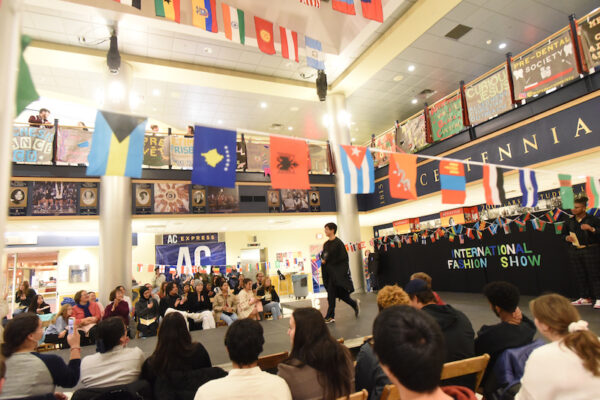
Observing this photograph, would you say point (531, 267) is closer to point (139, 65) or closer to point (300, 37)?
point (300, 37)

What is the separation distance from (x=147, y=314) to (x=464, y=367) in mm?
5702

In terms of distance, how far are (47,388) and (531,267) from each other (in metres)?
7.37

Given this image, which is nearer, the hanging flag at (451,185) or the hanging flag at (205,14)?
the hanging flag at (205,14)

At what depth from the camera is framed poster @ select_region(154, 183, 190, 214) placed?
8781 mm

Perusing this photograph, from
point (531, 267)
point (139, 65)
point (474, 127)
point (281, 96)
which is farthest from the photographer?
point (281, 96)

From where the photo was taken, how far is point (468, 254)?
780 cm

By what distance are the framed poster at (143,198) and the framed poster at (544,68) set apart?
8250 millimetres

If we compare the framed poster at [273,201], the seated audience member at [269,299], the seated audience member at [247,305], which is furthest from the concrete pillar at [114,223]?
the framed poster at [273,201]

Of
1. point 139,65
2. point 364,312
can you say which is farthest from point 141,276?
point 364,312

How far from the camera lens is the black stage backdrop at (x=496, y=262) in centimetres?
622

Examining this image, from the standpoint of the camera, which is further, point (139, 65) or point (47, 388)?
point (139, 65)

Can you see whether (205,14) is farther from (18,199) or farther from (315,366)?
(18,199)

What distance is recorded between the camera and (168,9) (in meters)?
5.09

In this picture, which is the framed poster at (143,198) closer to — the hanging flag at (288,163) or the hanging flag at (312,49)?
the hanging flag at (312,49)
